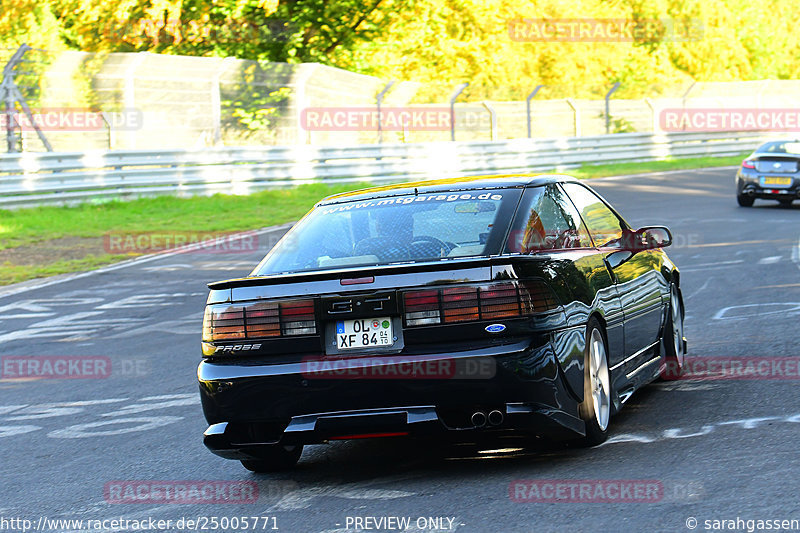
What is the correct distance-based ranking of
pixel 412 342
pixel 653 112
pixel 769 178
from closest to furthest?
pixel 412 342, pixel 769 178, pixel 653 112

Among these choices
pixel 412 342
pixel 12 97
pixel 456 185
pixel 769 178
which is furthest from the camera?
pixel 12 97

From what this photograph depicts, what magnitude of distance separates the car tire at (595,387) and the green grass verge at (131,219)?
1018cm

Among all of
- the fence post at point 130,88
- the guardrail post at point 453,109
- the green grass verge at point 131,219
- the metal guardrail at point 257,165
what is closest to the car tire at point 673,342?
the green grass verge at point 131,219

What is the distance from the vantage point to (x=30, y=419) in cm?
759

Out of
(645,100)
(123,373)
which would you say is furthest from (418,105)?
(123,373)

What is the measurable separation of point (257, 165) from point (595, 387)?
19.2 m

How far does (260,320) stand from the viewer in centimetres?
546

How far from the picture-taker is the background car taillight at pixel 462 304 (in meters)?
5.27

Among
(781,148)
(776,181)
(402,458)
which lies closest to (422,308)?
(402,458)

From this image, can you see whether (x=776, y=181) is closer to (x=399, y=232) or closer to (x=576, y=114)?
(x=576, y=114)

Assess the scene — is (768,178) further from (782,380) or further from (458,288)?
(458,288)

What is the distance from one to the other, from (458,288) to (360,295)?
446mm

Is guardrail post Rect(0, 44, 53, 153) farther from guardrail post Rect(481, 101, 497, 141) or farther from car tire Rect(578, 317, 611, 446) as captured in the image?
car tire Rect(578, 317, 611, 446)

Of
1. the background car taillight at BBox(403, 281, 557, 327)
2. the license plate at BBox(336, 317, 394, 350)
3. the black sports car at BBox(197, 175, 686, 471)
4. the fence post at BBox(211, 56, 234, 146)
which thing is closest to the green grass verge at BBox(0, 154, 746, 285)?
the fence post at BBox(211, 56, 234, 146)
